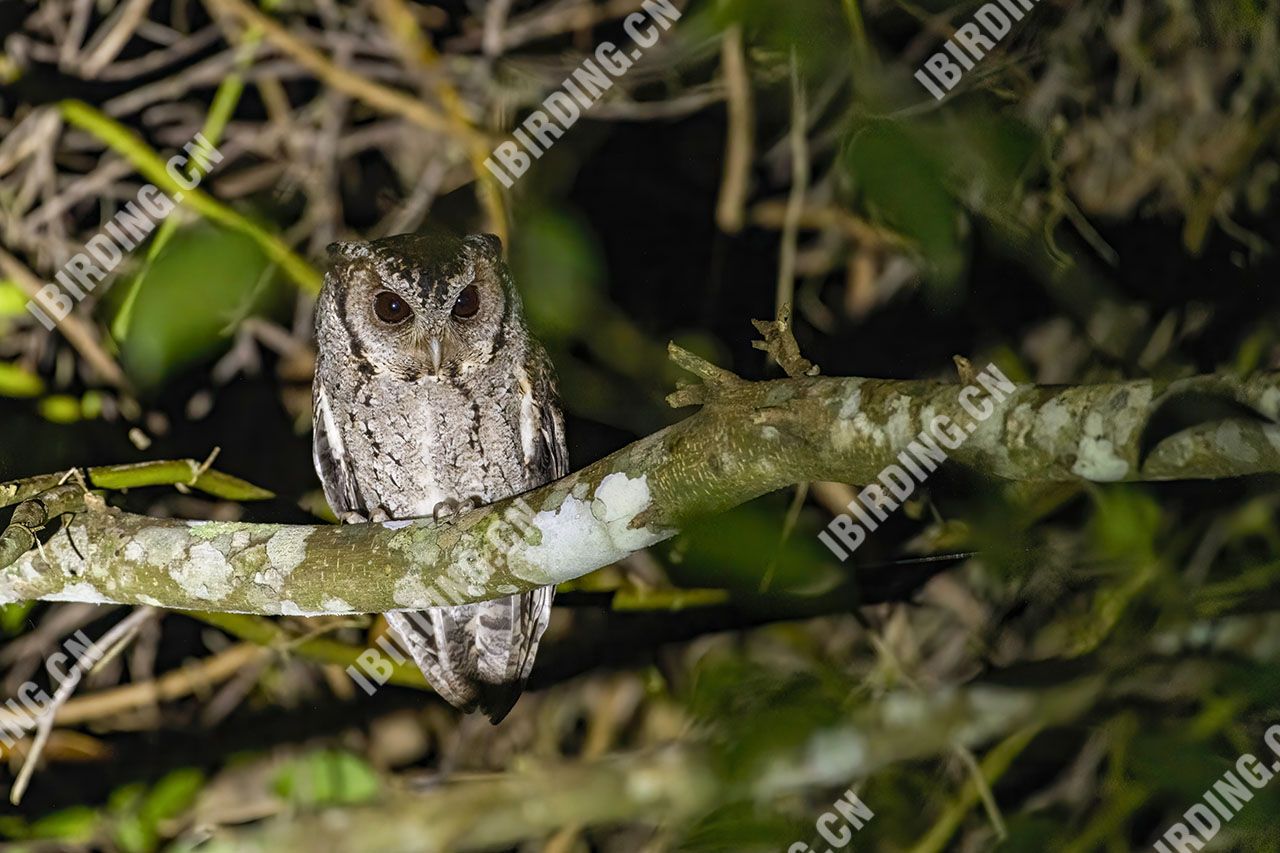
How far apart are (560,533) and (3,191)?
2.28m

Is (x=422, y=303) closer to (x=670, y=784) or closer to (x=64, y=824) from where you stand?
(x=670, y=784)

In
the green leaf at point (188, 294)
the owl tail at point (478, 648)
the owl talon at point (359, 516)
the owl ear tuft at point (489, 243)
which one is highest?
the green leaf at point (188, 294)

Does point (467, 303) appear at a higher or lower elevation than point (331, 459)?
higher

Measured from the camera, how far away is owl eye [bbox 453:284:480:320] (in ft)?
6.88

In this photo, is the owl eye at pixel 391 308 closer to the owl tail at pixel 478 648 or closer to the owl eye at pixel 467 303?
the owl eye at pixel 467 303

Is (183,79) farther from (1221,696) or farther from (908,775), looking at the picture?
(1221,696)

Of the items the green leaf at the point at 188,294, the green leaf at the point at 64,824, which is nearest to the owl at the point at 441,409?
the green leaf at the point at 188,294

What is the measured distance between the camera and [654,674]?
300 cm

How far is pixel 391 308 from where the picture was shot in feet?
6.86

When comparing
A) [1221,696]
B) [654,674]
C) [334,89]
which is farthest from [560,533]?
[334,89]

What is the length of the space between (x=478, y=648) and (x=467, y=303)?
74 centimetres

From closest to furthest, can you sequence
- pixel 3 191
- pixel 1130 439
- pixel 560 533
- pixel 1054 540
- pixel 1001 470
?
1. pixel 1130 439
2. pixel 1001 470
3. pixel 560 533
4. pixel 1054 540
5. pixel 3 191

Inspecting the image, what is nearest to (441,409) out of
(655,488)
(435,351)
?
(435,351)

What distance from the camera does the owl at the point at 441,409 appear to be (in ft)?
6.85
